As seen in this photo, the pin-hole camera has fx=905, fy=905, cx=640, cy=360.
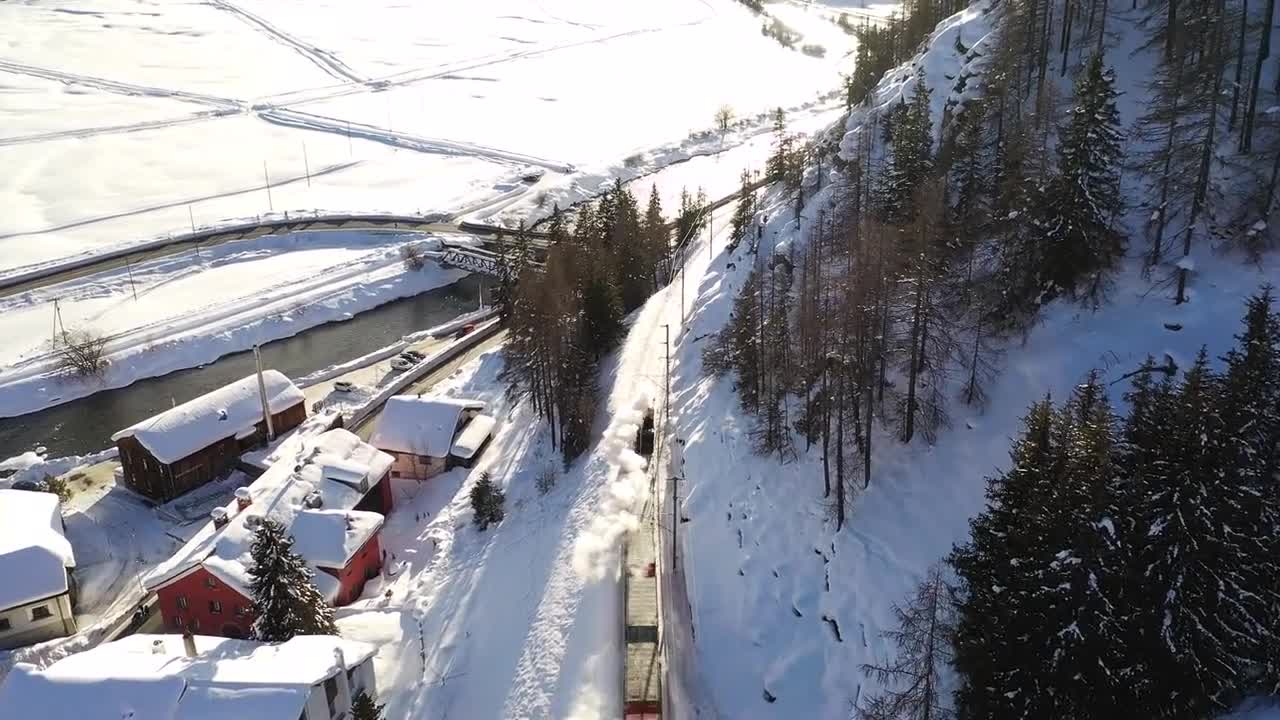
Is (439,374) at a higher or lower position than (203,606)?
higher

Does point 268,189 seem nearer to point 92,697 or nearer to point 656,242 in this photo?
point 656,242

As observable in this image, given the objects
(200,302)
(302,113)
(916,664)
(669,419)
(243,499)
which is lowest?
(243,499)

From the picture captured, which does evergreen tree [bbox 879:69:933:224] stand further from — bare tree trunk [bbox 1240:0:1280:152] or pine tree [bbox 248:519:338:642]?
pine tree [bbox 248:519:338:642]

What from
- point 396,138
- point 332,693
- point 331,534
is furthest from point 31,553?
point 396,138

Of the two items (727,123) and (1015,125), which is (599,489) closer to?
(1015,125)

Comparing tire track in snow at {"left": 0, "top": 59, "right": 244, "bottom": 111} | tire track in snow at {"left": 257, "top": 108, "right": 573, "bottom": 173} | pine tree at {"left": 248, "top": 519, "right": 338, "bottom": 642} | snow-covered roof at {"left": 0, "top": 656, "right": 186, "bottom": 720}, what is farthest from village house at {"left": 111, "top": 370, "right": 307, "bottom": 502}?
tire track in snow at {"left": 0, "top": 59, "right": 244, "bottom": 111}

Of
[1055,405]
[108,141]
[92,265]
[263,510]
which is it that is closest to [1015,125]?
[1055,405]
